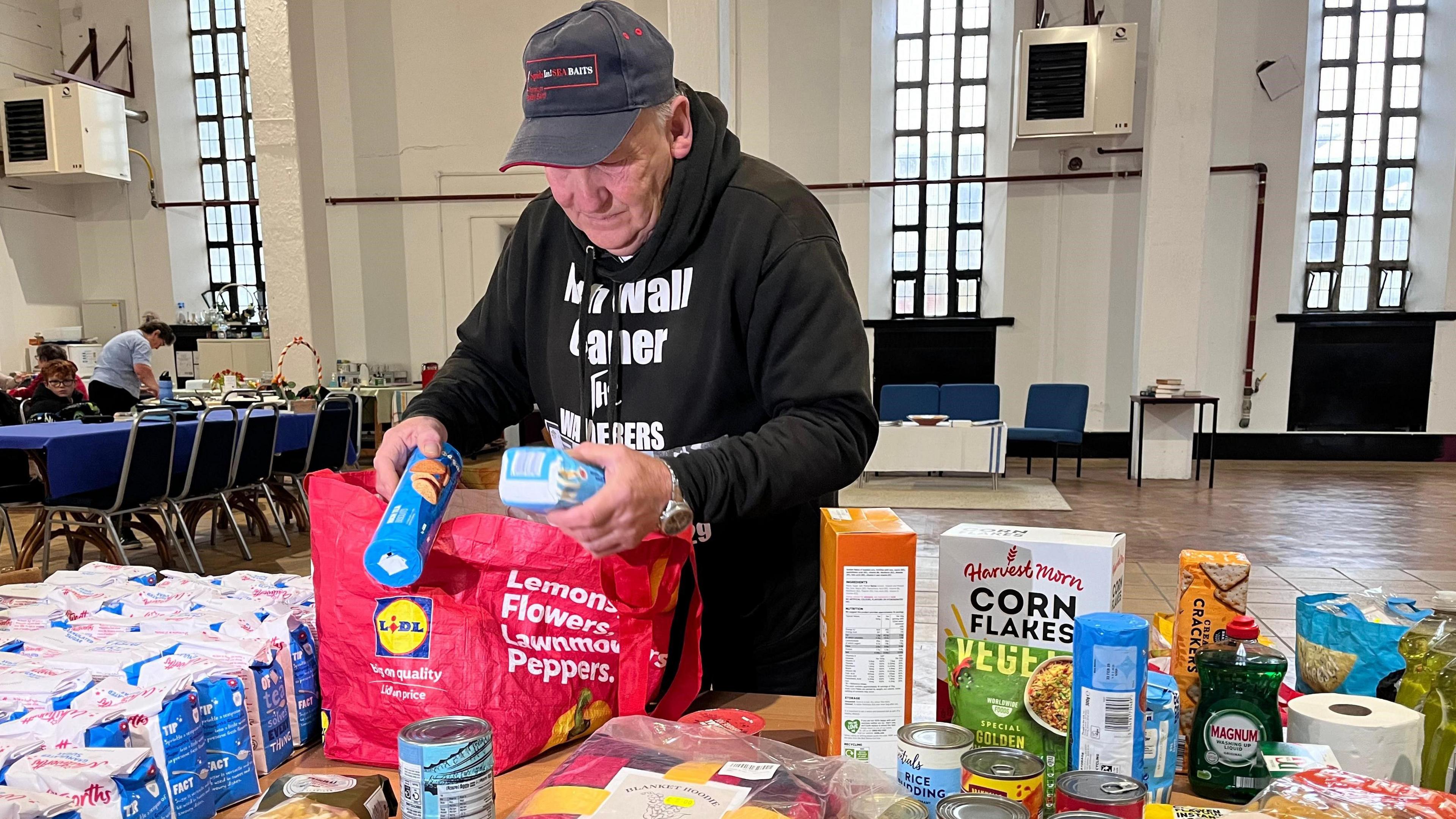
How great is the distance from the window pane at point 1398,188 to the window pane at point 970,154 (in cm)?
407

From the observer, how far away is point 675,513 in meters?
0.93

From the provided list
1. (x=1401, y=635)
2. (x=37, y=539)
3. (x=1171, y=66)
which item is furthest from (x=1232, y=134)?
(x=37, y=539)

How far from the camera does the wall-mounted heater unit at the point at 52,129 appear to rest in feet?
30.5

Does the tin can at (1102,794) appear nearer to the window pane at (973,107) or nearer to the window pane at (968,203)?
the window pane at (968,203)

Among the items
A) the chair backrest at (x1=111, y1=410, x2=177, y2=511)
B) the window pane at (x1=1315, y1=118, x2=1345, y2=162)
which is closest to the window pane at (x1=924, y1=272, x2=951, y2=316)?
the window pane at (x1=1315, y1=118, x2=1345, y2=162)

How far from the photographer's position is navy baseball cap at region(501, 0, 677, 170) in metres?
1.01

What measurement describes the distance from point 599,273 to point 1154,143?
766 centimetres

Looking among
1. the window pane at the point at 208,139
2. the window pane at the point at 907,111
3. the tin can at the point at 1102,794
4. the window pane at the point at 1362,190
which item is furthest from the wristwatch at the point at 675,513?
the window pane at the point at 208,139

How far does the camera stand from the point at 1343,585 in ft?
13.9

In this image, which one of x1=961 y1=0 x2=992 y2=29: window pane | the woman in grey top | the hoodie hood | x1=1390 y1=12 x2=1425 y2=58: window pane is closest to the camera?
the hoodie hood

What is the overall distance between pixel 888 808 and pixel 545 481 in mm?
431

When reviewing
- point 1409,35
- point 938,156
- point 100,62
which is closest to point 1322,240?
point 1409,35

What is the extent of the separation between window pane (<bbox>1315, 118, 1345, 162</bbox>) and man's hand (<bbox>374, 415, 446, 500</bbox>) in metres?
10.3

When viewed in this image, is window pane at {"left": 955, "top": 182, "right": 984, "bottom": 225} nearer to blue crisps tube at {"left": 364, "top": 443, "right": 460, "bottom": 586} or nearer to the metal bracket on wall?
blue crisps tube at {"left": 364, "top": 443, "right": 460, "bottom": 586}
